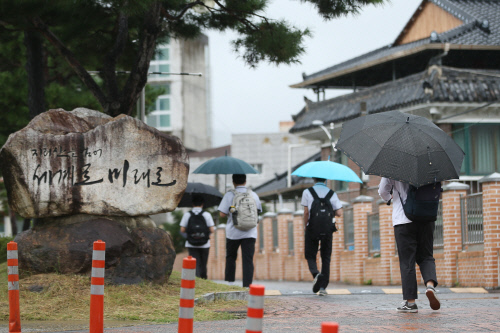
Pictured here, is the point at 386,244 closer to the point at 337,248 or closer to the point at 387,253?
the point at 387,253

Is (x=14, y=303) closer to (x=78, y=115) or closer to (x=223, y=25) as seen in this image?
(x=78, y=115)

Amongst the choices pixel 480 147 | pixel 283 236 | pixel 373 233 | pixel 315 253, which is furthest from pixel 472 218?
pixel 480 147

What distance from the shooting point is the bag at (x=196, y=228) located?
15.2m

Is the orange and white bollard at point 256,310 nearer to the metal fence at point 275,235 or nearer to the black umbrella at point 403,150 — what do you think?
the black umbrella at point 403,150

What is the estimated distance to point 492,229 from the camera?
1600cm

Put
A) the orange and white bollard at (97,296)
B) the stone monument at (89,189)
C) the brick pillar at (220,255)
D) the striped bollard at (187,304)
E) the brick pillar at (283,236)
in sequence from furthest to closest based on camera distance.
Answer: the brick pillar at (220,255)
the brick pillar at (283,236)
the stone monument at (89,189)
the orange and white bollard at (97,296)
the striped bollard at (187,304)

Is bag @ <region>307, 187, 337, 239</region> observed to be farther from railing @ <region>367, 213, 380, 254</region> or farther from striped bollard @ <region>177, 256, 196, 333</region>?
railing @ <region>367, 213, 380, 254</region>

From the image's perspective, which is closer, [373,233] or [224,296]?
[224,296]

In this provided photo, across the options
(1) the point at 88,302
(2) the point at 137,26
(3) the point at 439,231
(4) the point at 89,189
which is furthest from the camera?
(3) the point at 439,231

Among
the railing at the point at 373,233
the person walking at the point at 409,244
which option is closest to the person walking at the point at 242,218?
→ the person walking at the point at 409,244

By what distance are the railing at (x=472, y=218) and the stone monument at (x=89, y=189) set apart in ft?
22.8

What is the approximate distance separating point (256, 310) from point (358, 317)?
5.36 meters

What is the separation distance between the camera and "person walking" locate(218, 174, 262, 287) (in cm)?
1313

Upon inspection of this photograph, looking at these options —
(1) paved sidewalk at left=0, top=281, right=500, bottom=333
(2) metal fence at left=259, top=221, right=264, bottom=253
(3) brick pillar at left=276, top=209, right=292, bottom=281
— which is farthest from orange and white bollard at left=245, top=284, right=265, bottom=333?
(2) metal fence at left=259, top=221, right=264, bottom=253
